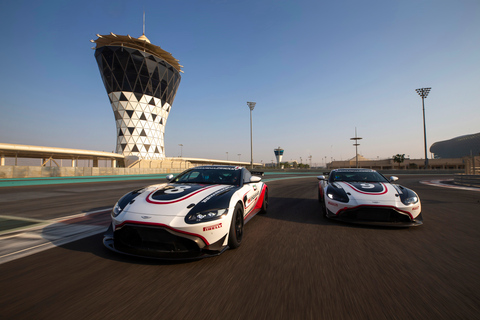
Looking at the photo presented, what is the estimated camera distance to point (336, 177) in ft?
19.8

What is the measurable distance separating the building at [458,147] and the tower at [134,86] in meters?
136

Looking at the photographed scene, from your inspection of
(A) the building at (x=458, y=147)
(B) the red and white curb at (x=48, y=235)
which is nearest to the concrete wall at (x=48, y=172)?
(B) the red and white curb at (x=48, y=235)

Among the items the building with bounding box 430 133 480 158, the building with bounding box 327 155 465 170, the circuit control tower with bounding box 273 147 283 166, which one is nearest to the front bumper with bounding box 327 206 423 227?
the building with bounding box 327 155 465 170

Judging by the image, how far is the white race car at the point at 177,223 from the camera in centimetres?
263

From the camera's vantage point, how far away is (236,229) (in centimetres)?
342

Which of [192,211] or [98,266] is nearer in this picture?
[98,266]

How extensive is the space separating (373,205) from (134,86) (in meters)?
61.8

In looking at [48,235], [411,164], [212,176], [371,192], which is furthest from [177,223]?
[411,164]

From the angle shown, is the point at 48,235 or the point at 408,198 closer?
the point at 48,235

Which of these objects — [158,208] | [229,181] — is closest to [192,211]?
[158,208]

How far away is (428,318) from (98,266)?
3181 mm

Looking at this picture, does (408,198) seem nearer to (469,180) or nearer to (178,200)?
(178,200)

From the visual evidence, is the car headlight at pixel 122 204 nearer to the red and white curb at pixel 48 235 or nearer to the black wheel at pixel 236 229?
the red and white curb at pixel 48 235

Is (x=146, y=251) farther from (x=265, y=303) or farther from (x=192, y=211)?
(x=265, y=303)
